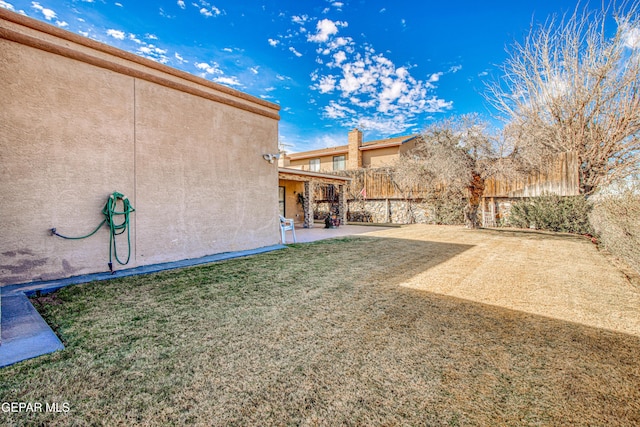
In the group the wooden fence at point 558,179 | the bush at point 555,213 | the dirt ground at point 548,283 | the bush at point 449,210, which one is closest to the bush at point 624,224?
the dirt ground at point 548,283

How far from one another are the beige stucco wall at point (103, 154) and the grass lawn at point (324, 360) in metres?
1.19

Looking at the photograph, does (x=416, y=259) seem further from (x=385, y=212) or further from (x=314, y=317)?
(x=385, y=212)

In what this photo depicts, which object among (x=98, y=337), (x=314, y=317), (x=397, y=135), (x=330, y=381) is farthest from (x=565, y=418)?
(x=397, y=135)

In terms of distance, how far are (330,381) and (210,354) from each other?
1.01m

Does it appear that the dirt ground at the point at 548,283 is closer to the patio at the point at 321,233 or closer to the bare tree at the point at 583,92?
the patio at the point at 321,233

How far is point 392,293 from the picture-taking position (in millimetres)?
3789

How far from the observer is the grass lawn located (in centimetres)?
162

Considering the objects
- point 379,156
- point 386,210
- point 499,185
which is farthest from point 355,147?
point 499,185

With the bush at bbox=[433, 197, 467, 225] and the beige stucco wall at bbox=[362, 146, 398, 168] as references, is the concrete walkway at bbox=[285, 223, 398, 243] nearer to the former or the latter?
the bush at bbox=[433, 197, 467, 225]

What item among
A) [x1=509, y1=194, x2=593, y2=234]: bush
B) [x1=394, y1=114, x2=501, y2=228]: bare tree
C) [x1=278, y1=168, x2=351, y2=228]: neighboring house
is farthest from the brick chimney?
[x1=509, y1=194, x2=593, y2=234]: bush

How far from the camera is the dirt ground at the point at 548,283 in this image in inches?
126

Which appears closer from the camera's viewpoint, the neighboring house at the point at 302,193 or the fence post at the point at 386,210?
the neighboring house at the point at 302,193

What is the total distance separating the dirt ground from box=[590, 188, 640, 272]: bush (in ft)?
1.17

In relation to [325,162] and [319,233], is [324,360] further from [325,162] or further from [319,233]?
[325,162]
